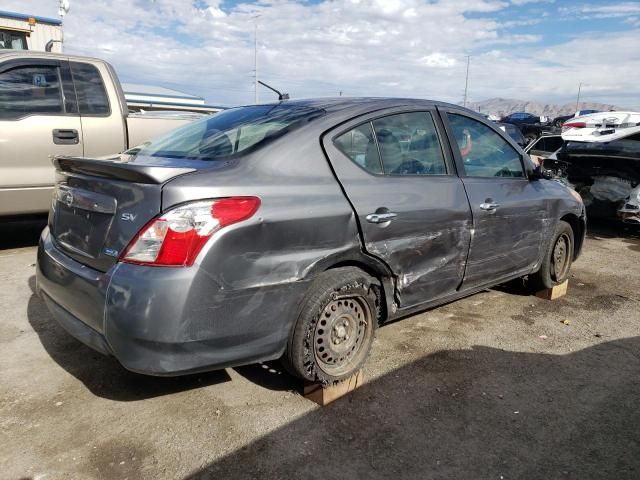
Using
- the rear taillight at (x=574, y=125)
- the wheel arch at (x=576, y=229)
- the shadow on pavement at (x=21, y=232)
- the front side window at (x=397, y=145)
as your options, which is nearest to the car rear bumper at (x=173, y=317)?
the front side window at (x=397, y=145)

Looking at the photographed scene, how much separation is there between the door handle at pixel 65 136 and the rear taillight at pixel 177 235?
3525 millimetres

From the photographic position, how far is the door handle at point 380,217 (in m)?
2.85

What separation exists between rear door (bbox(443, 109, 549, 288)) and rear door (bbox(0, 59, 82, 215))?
12.7 feet

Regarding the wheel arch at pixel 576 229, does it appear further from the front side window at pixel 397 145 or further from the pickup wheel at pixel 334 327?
the pickup wheel at pixel 334 327

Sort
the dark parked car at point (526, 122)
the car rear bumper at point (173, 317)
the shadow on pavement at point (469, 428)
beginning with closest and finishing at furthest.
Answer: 1. the car rear bumper at point (173, 317)
2. the shadow on pavement at point (469, 428)
3. the dark parked car at point (526, 122)

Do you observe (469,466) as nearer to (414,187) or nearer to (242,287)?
(242,287)

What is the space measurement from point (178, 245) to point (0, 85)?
3886mm

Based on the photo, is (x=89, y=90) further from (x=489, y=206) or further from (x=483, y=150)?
(x=489, y=206)

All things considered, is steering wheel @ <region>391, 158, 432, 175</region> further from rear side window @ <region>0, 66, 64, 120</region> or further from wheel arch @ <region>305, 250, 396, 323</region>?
rear side window @ <region>0, 66, 64, 120</region>

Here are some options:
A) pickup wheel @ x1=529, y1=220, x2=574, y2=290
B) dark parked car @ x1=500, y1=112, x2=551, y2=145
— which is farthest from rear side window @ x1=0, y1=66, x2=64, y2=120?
dark parked car @ x1=500, y1=112, x2=551, y2=145

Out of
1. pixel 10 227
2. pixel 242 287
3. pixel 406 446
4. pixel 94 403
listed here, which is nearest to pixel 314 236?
pixel 242 287

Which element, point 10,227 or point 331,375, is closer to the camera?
point 331,375

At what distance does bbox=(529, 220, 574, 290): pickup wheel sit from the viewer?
4461mm

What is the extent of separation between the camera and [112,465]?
7.59 ft
